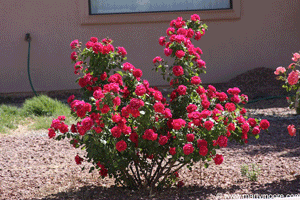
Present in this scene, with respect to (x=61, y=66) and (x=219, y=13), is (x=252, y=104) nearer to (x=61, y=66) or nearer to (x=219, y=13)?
(x=219, y=13)

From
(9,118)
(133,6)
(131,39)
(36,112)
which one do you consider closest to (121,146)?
(9,118)

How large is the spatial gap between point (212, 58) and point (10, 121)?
404 centimetres

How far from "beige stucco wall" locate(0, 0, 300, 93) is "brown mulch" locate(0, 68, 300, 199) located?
2792mm

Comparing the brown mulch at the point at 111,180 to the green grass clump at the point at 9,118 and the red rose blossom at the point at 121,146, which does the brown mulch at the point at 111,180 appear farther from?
the red rose blossom at the point at 121,146

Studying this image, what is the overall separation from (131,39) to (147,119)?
5.44 meters

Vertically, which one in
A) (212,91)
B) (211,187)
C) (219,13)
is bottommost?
(211,187)

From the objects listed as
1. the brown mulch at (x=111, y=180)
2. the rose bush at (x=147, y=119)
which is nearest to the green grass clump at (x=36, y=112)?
the brown mulch at (x=111, y=180)

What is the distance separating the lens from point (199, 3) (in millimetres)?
8602

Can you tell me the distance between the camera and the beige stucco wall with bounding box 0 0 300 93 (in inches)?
328

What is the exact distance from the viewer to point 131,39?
840cm

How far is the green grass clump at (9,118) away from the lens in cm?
602

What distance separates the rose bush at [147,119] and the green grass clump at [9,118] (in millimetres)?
2708

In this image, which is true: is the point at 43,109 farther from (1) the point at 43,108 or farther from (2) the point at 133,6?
(2) the point at 133,6

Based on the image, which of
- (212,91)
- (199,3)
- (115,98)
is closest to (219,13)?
(199,3)
